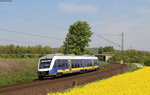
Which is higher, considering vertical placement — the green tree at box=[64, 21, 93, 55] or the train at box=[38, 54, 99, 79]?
the green tree at box=[64, 21, 93, 55]

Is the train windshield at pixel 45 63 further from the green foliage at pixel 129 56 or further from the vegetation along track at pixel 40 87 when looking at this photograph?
the green foliage at pixel 129 56

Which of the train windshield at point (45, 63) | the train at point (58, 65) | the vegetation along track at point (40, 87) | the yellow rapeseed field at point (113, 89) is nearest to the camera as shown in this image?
the yellow rapeseed field at point (113, 89)

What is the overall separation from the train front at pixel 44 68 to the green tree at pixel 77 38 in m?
41.4

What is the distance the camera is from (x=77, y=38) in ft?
250

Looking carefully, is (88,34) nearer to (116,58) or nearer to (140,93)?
(116,58)

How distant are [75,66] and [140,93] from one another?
25.5 meters

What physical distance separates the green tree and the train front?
4140 cm

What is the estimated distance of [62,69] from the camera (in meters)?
33.0

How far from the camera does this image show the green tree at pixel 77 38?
73688 millimetres

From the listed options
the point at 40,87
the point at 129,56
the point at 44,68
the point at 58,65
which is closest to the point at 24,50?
the point at 58,65

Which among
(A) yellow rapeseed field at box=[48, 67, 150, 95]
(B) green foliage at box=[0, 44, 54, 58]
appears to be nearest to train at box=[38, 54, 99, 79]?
(A) yellow rapeseed field at box=[48, 67, 150, 95]

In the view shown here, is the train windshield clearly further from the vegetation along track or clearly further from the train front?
the vegetation along track

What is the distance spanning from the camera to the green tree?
73.7 m

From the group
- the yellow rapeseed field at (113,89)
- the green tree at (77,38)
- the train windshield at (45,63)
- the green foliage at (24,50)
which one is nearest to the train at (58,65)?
the train windshield at (45,63)
